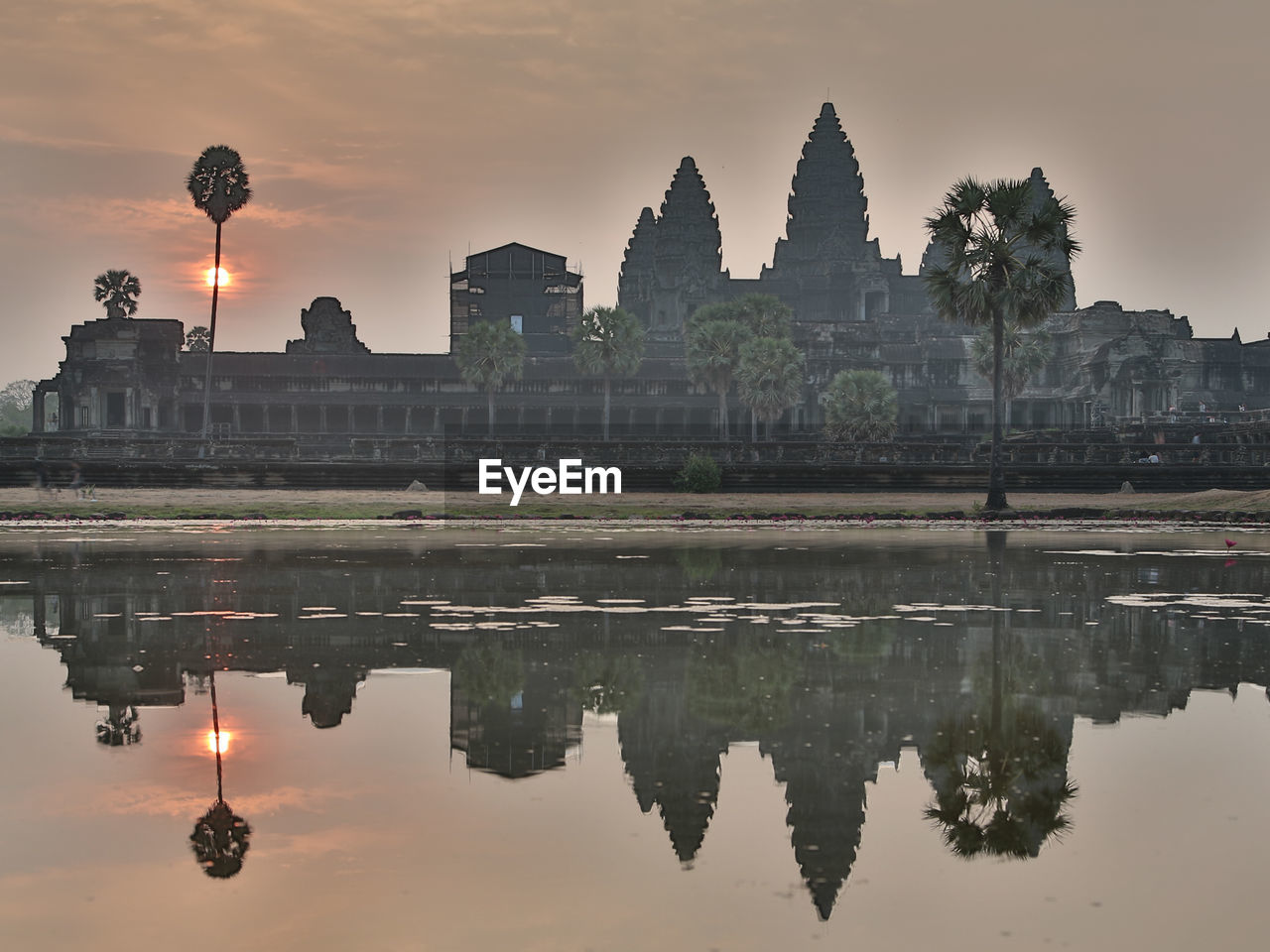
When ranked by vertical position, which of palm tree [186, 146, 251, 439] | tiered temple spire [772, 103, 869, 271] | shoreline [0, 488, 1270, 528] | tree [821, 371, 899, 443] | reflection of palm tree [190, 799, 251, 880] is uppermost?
tiered temple spire [772, 103, 869, 271]

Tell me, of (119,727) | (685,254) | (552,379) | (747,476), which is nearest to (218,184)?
(552,379)

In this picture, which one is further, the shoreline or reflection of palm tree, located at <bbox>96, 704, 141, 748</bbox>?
the shoreline

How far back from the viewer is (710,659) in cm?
1259

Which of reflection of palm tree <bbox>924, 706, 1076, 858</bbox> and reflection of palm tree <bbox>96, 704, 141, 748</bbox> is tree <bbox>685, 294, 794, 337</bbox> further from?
reflection of palm tree <bbox>924, 706, 1076, 858</bbox>

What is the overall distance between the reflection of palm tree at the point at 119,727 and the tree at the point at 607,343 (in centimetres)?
7889

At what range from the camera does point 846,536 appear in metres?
29.8

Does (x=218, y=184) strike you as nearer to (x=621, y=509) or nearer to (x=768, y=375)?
(x=768, y=375)

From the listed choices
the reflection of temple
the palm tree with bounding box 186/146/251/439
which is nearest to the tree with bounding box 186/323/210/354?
the palm tree with bounding box 186/146/251/439

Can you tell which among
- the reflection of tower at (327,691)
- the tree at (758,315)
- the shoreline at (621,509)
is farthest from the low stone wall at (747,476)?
the tree at (758,315)

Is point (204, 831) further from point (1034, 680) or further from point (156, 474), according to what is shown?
point (156, 474)

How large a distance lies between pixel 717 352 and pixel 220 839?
78.8m

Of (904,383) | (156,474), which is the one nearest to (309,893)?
(156,474)

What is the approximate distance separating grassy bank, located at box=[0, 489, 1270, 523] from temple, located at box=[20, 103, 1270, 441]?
140ft

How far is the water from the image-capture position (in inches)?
246
